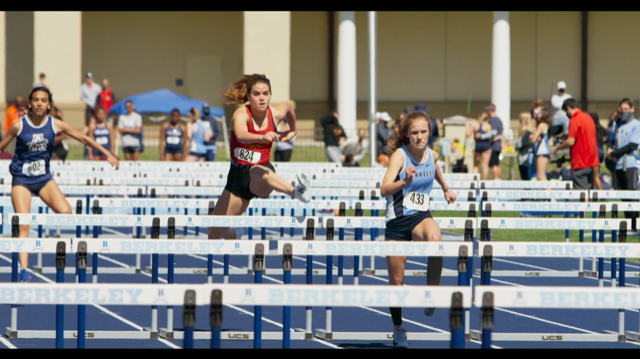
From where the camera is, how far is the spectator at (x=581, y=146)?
14031 mm

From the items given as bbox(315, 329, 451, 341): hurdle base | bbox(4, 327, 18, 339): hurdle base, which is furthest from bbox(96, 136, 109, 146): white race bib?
bbox(315, 329, 451, 341): hurdle base

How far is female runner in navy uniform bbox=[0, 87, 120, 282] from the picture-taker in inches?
337

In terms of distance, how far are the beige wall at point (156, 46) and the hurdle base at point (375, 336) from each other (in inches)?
1125

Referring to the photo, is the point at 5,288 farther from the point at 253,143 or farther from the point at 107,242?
the point at 253,143

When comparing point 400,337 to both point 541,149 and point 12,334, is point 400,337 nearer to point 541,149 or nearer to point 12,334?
point 12,334

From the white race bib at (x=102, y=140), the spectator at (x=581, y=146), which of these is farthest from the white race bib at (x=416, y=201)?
the white race bib at (x=102, y=140)

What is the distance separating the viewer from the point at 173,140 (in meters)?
19.4

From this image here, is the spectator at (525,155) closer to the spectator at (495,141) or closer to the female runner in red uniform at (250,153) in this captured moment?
the spectator at (495,141)

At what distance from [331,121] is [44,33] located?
13.5m

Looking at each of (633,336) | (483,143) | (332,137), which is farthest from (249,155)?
(483,143)

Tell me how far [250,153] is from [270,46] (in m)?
24.3

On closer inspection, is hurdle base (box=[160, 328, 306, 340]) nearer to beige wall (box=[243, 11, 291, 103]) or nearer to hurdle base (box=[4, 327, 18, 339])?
hurdle base (box=[4, 327, 18, 339])
